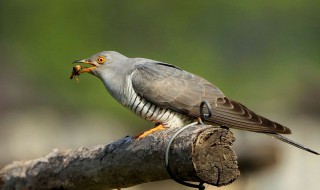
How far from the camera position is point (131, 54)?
29.3 metres

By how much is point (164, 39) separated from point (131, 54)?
12.8 ft

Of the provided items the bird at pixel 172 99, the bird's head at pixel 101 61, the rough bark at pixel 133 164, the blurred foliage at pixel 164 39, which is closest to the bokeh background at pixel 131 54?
the blurred foliage at pixel 164 39

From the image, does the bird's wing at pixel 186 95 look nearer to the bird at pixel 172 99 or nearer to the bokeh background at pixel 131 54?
the bird at pixel 172 99

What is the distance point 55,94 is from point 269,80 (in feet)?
20.6

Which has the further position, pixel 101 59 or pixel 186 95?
pixel 101 59

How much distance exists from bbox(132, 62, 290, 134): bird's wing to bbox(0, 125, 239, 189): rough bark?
0.46 m

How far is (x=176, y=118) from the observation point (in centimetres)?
556

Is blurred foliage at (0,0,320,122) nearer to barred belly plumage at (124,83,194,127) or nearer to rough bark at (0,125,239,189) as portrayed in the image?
rough bark at (0,125,239,189)

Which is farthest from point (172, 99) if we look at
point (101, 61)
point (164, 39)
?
point (164, 39)

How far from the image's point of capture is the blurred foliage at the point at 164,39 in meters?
26.5

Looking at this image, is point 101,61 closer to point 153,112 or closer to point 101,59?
point 101,59

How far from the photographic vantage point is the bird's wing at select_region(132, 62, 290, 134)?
17.7 ft

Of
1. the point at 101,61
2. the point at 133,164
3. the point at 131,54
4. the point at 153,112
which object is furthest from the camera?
the point at 131,54

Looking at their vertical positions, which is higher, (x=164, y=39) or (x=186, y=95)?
(x=186, y=95)
